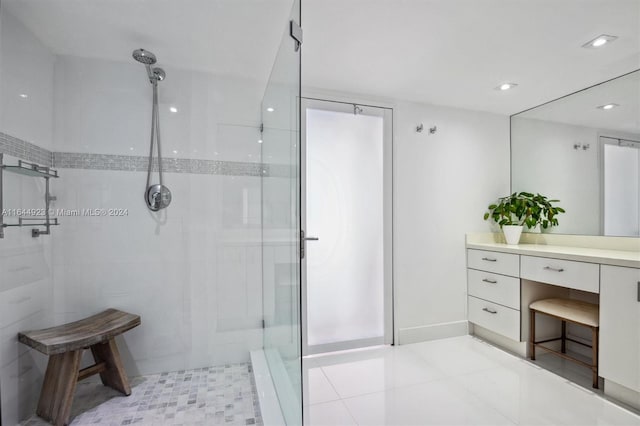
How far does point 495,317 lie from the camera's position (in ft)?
8.50

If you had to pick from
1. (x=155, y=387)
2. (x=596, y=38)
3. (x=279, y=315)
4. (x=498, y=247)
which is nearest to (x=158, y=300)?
(x=155, y=387)

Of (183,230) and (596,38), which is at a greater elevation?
(596,38)

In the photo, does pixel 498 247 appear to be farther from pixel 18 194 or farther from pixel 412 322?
pixel 18 194

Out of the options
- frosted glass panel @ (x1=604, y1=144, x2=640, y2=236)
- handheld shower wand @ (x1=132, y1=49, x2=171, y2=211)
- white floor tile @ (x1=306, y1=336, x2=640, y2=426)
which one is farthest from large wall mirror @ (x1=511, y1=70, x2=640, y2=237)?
handheld shower wand @ (x1=132, y1=49, x2=171, y2=211)

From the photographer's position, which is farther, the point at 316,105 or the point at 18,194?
the point at 316,105

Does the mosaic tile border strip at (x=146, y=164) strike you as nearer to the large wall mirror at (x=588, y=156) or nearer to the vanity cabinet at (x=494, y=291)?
the vanity cabinet at (x=494, y=291)

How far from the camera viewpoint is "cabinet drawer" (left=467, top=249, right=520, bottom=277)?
246 cm

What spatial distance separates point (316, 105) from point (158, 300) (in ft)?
5.98

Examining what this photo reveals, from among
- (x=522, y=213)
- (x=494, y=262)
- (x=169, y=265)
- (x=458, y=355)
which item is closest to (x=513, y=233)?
(x=522, y=213)

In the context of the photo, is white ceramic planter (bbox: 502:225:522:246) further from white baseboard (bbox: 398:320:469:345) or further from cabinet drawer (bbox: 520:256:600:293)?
white baseboard (bbox: 398:320:469:345)

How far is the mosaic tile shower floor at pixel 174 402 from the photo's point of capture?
147cm

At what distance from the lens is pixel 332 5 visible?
155 centimetres

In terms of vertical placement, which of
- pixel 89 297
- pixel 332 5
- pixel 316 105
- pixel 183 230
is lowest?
pixel 89 297

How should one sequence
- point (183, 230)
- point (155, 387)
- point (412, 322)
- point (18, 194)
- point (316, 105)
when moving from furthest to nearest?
1. point (412, 322)
2. point (316, 105)
3. point (183, 230)
4. point (155, 387)
5. point (18, 194)
